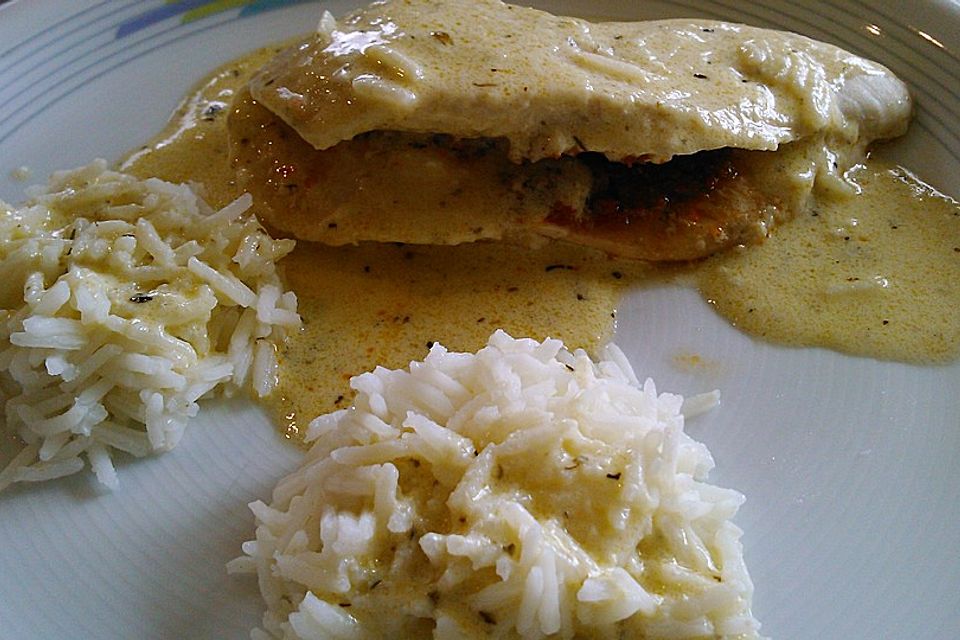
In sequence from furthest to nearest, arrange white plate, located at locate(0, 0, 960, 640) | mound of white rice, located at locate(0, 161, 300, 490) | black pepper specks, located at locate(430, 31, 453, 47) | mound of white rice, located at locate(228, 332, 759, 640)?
black pepper specks, located at locate(430, 31, 453, 47) < mound of white rice, located at locate(0, 161, 300, 490) < white plate, located at locate(0, 0, 960, 640) < mound of white rice, located at locate(228, 332, 759, 640)

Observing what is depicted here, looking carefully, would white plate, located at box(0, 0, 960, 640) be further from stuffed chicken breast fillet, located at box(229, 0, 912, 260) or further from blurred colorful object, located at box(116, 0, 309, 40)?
blurred colorful object, located at box(116, 0, 309, 40)

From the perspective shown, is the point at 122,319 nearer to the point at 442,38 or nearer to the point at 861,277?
the point at 442,38

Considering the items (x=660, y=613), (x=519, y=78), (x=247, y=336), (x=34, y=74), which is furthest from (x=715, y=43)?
(x=34, y=74)

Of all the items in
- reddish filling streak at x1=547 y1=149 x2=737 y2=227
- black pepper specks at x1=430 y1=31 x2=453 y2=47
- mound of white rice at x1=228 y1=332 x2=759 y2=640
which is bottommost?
reddish filling streak at x1=547 y1=149 x2=737 y2=227

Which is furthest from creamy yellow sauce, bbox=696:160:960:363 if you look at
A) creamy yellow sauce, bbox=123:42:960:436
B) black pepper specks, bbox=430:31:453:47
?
black pepper specks, bbox=430:31:453:47

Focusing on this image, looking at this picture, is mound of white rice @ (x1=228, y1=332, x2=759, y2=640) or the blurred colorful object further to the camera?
the blurred colorful object

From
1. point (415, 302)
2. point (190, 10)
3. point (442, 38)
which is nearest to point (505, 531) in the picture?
point (415, 302)

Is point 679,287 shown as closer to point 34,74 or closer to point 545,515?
point 545,515
